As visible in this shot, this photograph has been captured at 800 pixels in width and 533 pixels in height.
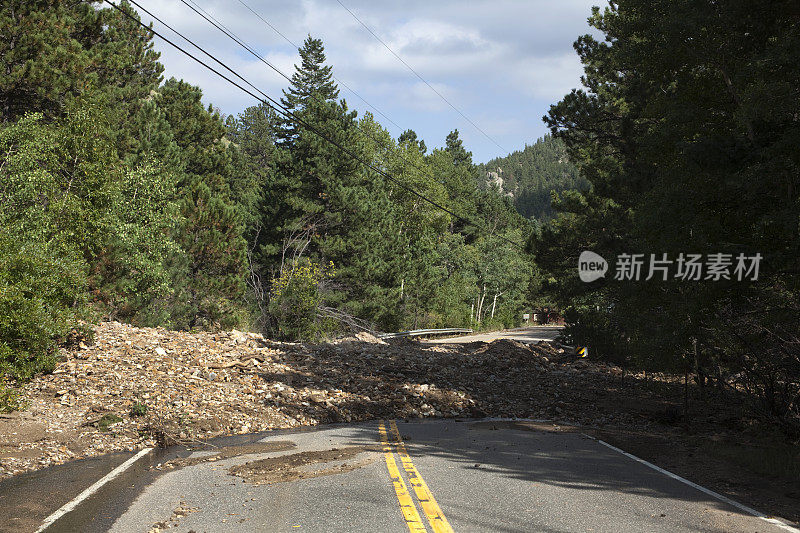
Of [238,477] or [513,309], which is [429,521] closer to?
[238,477]

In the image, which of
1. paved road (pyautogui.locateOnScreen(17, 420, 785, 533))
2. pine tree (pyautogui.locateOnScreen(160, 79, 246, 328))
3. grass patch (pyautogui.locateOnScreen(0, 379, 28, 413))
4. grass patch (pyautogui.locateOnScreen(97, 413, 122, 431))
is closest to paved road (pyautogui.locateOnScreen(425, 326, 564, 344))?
pine tree (pyautogui.locateOnScreen(160, 79, 246, 328))

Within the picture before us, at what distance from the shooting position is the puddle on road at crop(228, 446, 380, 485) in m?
7.66

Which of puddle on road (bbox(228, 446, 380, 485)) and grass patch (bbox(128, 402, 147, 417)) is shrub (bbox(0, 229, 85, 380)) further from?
puddle on road (bbox(228, 446, 380, 485))

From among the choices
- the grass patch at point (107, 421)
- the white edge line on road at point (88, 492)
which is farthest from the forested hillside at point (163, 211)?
the white edge line on road at point (88, 492)

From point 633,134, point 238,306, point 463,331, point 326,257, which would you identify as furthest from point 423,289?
point 633,134

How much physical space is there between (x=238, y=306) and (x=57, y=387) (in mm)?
24807

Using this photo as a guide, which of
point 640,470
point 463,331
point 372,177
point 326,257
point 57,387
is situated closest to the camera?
point 640,470

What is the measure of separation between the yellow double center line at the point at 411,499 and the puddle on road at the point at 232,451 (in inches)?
71.1

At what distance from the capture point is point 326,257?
4578 cm

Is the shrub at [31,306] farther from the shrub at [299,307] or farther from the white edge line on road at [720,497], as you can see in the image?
the shrub at [299,307]

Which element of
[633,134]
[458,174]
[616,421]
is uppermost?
[458,174]

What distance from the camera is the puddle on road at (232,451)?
341 inches

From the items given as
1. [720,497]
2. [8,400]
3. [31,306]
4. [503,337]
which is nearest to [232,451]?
[8,400]

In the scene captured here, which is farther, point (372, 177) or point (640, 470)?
point (372, 177)
